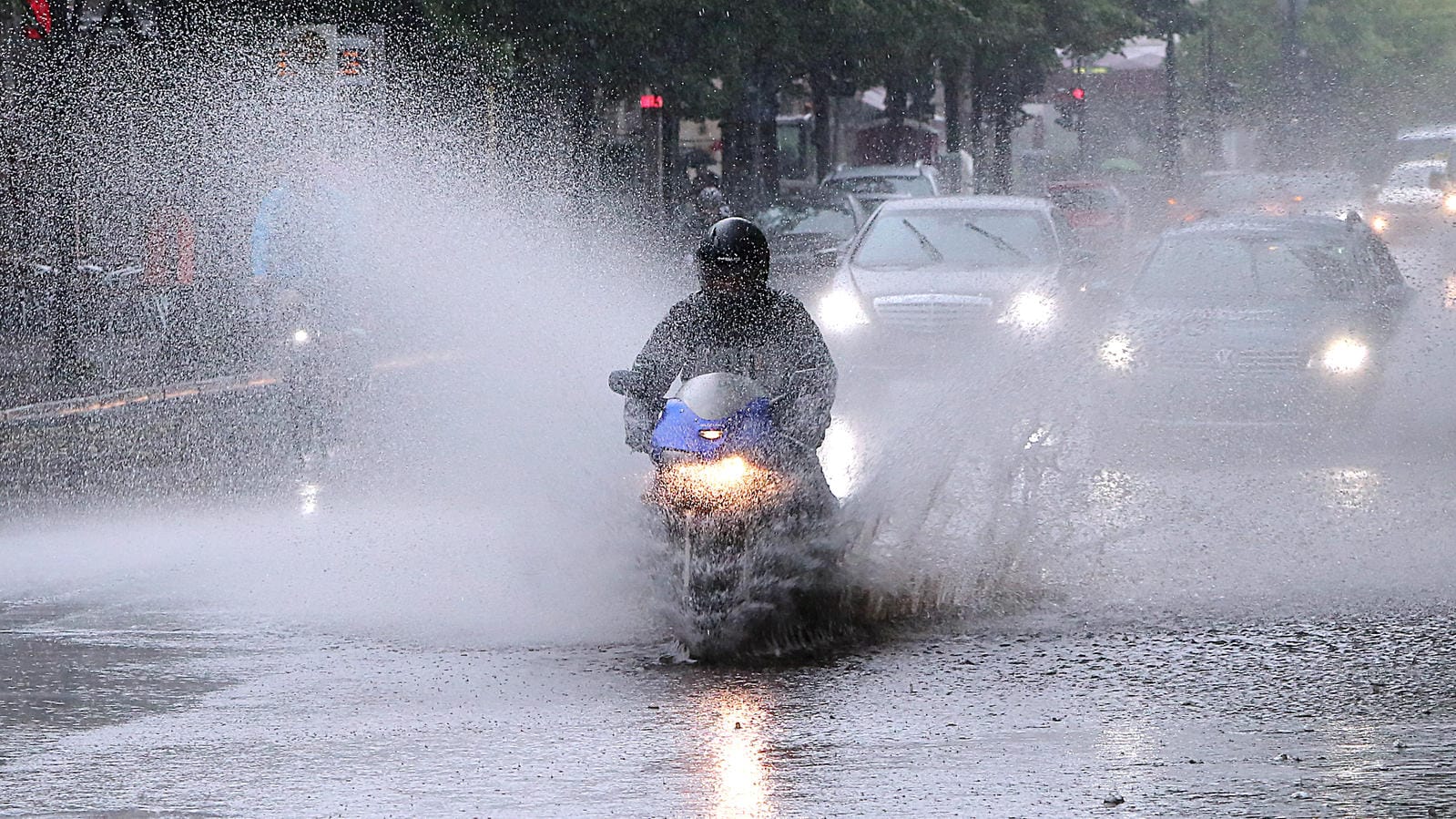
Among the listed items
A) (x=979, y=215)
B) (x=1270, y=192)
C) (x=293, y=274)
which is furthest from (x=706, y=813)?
(x=1270, y=192)

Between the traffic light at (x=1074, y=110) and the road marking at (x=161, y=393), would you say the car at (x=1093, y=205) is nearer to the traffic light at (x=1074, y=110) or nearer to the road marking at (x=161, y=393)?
the traffic light at (x=1074, y=110)

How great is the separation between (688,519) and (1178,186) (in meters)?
38.8

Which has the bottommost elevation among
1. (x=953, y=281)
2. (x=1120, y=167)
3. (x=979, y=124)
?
(x=953, y=281)

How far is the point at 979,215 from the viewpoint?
1825 centimetres

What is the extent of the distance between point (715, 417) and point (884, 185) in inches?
992

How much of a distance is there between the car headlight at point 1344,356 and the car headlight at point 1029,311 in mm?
3000

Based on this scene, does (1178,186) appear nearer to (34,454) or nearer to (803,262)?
(803,262)

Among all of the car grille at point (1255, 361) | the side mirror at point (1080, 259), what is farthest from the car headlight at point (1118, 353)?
the side mirror at point (1080, 259)

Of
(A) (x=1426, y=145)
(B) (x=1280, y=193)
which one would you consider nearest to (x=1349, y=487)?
(B) (x=1280, y=193)

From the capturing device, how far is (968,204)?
60.3 feet

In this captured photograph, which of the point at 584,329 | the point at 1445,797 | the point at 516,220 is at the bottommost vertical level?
the point at 1445,797

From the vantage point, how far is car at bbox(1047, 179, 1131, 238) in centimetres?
3459

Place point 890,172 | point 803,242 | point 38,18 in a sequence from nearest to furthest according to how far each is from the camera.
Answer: point 38,18, point 803,242, point 890,172

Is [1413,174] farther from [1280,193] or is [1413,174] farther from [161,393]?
[161,393]
